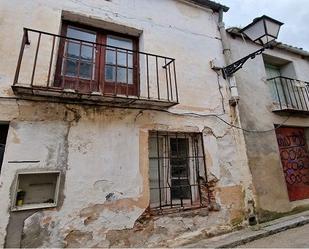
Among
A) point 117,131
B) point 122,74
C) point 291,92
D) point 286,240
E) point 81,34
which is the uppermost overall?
point 81,34

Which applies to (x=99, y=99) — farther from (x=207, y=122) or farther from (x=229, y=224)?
(x=229, y=224)

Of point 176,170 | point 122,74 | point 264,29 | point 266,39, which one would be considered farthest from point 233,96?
point 122,74

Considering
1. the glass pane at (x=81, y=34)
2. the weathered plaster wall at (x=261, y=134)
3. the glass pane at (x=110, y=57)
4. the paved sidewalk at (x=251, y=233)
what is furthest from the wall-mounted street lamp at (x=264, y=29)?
the paved sidewalk at (x=251, y=233)

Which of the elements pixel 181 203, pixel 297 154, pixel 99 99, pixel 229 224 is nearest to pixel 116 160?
pixel 99 99

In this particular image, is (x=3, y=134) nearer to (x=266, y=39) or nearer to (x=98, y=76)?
(x=98, y=76)

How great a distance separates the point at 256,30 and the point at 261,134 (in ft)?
7.38

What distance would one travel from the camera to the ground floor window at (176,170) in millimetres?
3848

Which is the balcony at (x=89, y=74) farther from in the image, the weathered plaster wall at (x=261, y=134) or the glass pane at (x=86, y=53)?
the weathered plaster wall at (x=261, y=134)

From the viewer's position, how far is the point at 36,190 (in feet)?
9.75

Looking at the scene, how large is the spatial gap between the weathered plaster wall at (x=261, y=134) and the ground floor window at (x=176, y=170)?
4.10 ft

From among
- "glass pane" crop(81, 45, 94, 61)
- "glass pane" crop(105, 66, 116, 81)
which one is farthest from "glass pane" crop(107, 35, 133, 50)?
"glass pane" crop(105, 66, 116, 81)

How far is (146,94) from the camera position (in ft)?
13.2

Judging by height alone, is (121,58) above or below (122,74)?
above

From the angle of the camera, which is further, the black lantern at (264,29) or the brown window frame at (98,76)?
the black lantern at (264,29)
